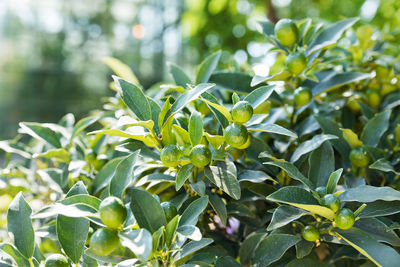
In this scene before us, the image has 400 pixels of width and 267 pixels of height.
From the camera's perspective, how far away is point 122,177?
16.3 inches

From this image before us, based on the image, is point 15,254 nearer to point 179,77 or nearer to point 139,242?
point 139,242

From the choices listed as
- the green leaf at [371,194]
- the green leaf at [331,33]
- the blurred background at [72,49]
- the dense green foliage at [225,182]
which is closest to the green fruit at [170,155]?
the dense green foliage at [225,182]

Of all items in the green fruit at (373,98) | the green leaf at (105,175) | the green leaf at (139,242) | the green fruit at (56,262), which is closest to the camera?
the green leaf at (139,242)

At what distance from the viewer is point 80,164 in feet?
1.80

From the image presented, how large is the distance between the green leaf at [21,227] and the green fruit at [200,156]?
0.70 ft

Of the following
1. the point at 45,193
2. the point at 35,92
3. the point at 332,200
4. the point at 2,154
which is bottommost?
the point at 2,154

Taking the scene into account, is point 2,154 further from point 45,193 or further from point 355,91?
point 355,91

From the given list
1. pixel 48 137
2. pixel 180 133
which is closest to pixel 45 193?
pixel 48 137

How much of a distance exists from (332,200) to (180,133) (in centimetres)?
20

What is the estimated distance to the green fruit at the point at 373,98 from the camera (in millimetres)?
744

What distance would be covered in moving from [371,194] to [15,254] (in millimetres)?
421

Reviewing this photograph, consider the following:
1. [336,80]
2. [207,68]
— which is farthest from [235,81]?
[336,80]

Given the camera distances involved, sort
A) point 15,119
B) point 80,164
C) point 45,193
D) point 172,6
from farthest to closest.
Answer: point 172,6 → point 15,119 → point 45,193 → point 80,164

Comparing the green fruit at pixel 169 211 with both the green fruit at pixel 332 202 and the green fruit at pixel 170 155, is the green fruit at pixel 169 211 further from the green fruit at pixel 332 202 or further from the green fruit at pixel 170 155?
the green fruit at pixel 332 202
